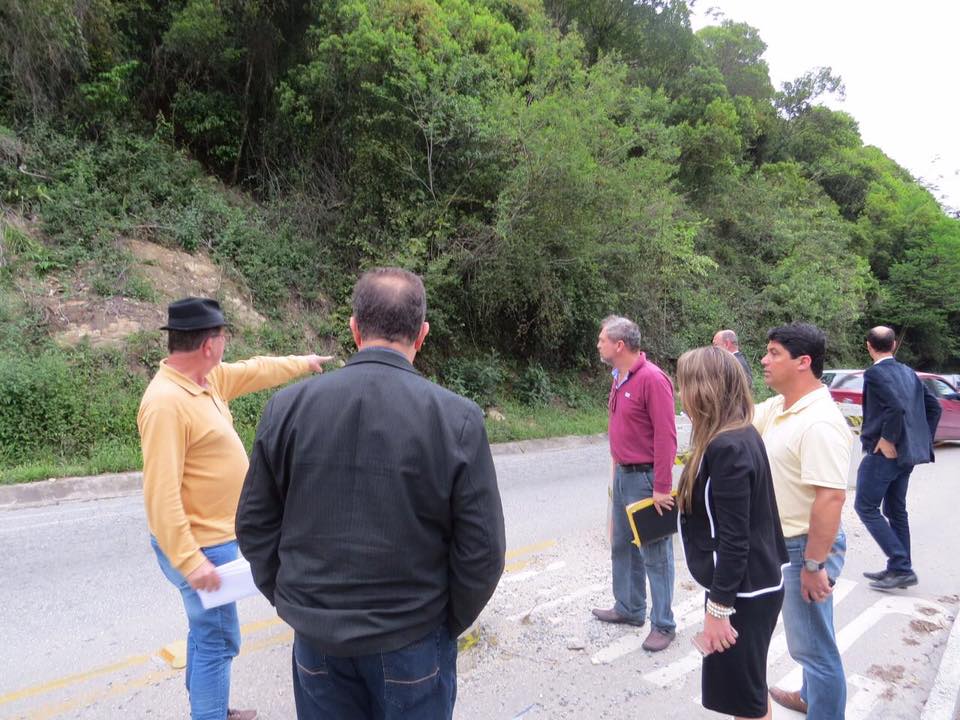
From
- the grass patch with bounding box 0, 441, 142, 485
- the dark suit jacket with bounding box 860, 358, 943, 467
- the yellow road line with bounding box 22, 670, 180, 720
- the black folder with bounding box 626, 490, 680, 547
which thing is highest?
the dark suit jacket with bounding box 860, 358, 943, 467

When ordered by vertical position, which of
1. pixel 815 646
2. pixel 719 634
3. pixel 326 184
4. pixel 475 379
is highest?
pixel 326 184

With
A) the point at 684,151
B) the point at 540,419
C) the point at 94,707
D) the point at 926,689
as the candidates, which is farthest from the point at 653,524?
the point at 684,151

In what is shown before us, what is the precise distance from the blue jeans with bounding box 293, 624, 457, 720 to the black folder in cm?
207

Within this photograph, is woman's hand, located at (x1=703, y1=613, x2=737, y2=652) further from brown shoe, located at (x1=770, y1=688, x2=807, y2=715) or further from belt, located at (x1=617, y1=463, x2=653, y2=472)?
belt, located at (x1=617, y1=463, x2=653, y2=472)

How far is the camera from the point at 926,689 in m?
3.67

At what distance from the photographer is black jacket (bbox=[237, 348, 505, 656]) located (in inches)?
68.3

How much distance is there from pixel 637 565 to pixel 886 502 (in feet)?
8.18

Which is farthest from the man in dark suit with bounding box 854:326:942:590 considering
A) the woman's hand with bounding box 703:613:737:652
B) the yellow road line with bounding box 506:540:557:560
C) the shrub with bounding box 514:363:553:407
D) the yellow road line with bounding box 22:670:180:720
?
the shrub with bounding box 514:363:553:407

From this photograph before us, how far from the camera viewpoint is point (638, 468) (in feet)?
13.5

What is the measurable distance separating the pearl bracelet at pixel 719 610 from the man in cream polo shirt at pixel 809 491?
1.92 feet

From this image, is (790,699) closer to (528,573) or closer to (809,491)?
(809,491)

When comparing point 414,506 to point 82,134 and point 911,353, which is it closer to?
point 82,134

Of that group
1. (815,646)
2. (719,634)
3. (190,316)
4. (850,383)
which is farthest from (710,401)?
(850,383)

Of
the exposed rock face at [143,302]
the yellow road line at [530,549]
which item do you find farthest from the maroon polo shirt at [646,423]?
the exposed rock face at [143,302]
